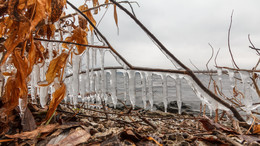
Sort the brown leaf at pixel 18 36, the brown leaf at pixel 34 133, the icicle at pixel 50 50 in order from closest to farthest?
the brown leaf at pixel 18 36, the brown leaf at pixel 34 133, the icicle at pixel 50 50

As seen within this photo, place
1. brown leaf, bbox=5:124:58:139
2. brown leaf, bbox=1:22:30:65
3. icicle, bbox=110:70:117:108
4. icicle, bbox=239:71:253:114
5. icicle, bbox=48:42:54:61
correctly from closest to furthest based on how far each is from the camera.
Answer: brown leaf, bbox=1:22:30:65 < brown leaf, bbox=5:124:58:139 < icicle, bbox=48:42:54:61 < icicle, bbox=239:71:253:114 < icicle, bbox=110:70:117:108

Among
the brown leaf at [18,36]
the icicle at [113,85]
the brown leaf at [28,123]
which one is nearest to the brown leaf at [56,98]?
the brown leaf at [28,123]

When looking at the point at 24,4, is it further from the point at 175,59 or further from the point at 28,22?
the point at 175,59

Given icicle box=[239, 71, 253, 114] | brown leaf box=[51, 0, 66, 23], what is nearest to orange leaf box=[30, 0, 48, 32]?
brown leaf box=[51, 0, 66, 23]

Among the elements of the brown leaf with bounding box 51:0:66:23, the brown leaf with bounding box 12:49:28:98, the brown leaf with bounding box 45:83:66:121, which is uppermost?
the brown leaf with bounding box 51:0:66:23

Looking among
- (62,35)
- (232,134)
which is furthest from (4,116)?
(232,134)

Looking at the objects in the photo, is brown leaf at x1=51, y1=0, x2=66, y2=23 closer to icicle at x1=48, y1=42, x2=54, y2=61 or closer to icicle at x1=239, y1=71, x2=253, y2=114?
icicle at x1=48, y1=42, x2=54, y2=61

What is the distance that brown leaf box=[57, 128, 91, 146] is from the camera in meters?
0.70

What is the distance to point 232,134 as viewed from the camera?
87cm

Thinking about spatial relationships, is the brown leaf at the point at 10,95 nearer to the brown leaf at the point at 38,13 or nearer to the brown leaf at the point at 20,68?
the brown leaf at the point at 20,68

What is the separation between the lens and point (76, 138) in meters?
0.74

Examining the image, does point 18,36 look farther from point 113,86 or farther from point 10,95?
point 113,86

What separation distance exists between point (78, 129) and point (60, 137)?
0.33 feet

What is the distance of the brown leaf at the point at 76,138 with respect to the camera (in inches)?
27.5
